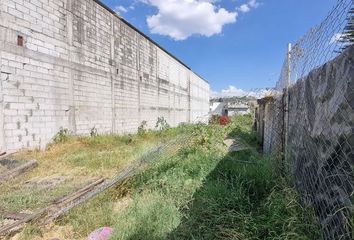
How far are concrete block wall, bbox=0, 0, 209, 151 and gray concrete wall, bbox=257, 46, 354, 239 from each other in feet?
23.1

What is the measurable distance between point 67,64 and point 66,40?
2.43 feet

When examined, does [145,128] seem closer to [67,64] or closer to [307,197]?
[67,64]

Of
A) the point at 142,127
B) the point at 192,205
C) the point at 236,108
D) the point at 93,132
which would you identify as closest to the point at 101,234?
the point at 192,205

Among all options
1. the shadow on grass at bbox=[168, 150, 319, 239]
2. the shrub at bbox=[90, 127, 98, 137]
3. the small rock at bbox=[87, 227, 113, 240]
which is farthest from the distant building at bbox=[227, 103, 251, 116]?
the small rock at bbox=[87, 227, 113, 240]

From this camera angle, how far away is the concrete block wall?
338 inches

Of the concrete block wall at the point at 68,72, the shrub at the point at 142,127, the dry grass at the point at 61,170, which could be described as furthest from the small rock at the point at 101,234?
the shrub at the point at 142,127

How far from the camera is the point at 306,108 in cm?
377

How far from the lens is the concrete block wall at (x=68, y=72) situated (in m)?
8.58

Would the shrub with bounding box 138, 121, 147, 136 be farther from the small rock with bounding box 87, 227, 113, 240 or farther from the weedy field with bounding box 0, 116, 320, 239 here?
the small rock with bounding box 87, 227, 113, 240

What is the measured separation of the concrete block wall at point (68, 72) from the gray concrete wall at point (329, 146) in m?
7.05

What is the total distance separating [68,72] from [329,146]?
9.58 m

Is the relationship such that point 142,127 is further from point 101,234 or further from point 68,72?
point 101,234

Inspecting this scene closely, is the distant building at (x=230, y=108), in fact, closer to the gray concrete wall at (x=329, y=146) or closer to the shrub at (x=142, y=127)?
the shrub at (x=142, y=127)

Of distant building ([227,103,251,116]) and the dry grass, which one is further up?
distant building ([227,103,251,116])
